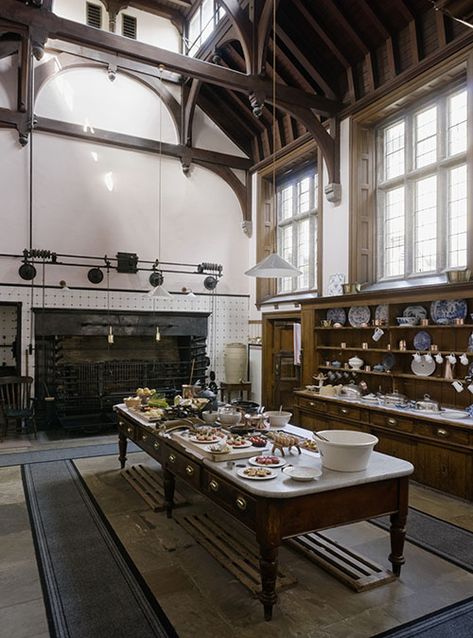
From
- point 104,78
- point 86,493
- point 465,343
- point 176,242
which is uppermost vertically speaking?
point 104,78

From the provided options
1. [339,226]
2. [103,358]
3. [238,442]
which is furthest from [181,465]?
[103,358]

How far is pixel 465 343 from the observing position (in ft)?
15.5

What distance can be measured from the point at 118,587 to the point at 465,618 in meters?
1.94

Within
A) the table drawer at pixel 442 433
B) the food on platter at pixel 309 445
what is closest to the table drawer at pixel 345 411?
the table drawer at pixel 442 433

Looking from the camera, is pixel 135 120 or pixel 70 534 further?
pixel 135 120

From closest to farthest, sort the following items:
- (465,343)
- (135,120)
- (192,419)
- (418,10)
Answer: (192,419) < (465,343) < (418,10) < (135,120)

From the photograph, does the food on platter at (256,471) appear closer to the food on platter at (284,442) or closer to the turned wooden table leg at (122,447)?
the food on platter at (284,442)

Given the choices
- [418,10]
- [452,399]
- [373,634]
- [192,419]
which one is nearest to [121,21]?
[418,10]

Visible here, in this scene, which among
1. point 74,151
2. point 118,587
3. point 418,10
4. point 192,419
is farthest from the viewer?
point 74,151

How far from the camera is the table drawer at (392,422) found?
4.57 m

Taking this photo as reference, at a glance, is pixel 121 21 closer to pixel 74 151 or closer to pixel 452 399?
pixel 74 151

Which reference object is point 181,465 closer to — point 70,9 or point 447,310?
point 447,310

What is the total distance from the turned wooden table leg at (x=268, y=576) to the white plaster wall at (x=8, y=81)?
7376 millimetres

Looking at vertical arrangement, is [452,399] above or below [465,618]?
above
